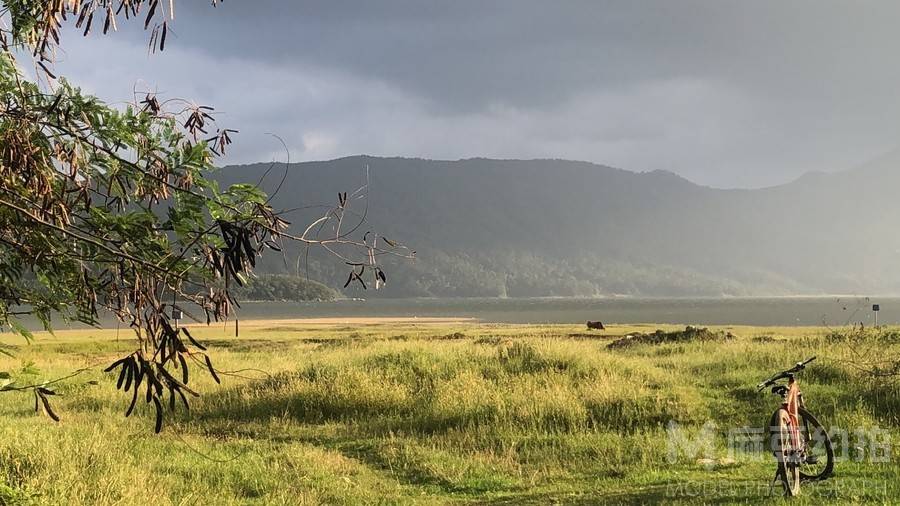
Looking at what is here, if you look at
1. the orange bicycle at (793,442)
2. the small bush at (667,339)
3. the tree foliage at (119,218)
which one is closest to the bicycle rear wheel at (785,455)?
the orange bicycle at (793,442)

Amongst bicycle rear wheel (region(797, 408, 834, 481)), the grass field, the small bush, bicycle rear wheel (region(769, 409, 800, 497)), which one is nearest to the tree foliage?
the grass field

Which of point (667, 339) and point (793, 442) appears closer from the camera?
point (793, 442)

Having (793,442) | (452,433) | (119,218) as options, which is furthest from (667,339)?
(119,218)

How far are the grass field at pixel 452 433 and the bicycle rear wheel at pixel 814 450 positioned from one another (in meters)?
0.25

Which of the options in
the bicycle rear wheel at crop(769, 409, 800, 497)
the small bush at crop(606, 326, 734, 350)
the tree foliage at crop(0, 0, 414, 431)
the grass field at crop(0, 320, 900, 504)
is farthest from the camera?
the small bush at crop(606, 326, 734, 350)

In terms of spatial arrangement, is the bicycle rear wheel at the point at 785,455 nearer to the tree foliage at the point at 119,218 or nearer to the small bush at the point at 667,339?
the tree foliage at the point at 119,218

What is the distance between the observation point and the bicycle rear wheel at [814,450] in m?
8.49

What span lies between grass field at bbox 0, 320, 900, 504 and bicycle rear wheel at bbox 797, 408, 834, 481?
9.7 inches

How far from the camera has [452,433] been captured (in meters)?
12.4

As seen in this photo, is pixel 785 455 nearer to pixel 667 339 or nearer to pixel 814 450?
pixel 814 450

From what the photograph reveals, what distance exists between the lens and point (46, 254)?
353cm

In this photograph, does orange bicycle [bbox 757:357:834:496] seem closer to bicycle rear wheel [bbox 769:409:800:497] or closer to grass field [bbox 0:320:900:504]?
bicycle rear wheel [bbox 769:409:800:497]

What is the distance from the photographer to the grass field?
8.41 meters

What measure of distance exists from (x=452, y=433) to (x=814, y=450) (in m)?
6.00
